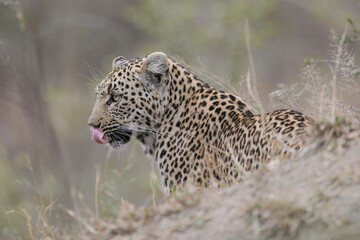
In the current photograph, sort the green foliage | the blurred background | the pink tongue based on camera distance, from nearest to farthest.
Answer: the pink tongue, the blurred background, the green foliage

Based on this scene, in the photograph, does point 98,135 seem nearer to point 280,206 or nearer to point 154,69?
point 154,69

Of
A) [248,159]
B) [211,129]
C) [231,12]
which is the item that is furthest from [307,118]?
[231,12]

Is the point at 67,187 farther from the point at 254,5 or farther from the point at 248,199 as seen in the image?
the point at 248,199

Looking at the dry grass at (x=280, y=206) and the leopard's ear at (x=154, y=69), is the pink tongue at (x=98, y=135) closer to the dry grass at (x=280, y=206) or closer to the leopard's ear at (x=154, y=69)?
the leopard's ear at (x=154, y=69)

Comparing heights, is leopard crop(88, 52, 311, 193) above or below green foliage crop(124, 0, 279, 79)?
below

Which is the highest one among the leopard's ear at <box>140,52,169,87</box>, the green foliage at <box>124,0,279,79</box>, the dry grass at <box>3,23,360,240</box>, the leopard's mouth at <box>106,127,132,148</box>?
the green foliage at <box>124,0,279,79</box>

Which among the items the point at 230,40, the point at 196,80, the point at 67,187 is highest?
the point at 230,40

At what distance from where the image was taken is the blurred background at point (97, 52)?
64.0ft

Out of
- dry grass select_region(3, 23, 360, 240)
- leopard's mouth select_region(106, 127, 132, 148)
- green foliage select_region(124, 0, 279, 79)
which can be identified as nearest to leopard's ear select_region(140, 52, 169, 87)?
leopard's mouth select_region(106, 127, 132, 148)

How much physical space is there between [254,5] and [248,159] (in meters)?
16.7

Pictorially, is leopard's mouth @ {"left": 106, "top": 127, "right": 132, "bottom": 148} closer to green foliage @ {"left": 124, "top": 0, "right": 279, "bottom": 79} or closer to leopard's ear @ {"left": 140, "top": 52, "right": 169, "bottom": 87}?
leopard's ear @ {"left": 140, "top": 52, "right": 169, "bottom": 87}

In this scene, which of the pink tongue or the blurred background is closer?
the pink tongue

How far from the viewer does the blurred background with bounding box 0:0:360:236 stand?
1950 cm

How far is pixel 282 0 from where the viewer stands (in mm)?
28188
